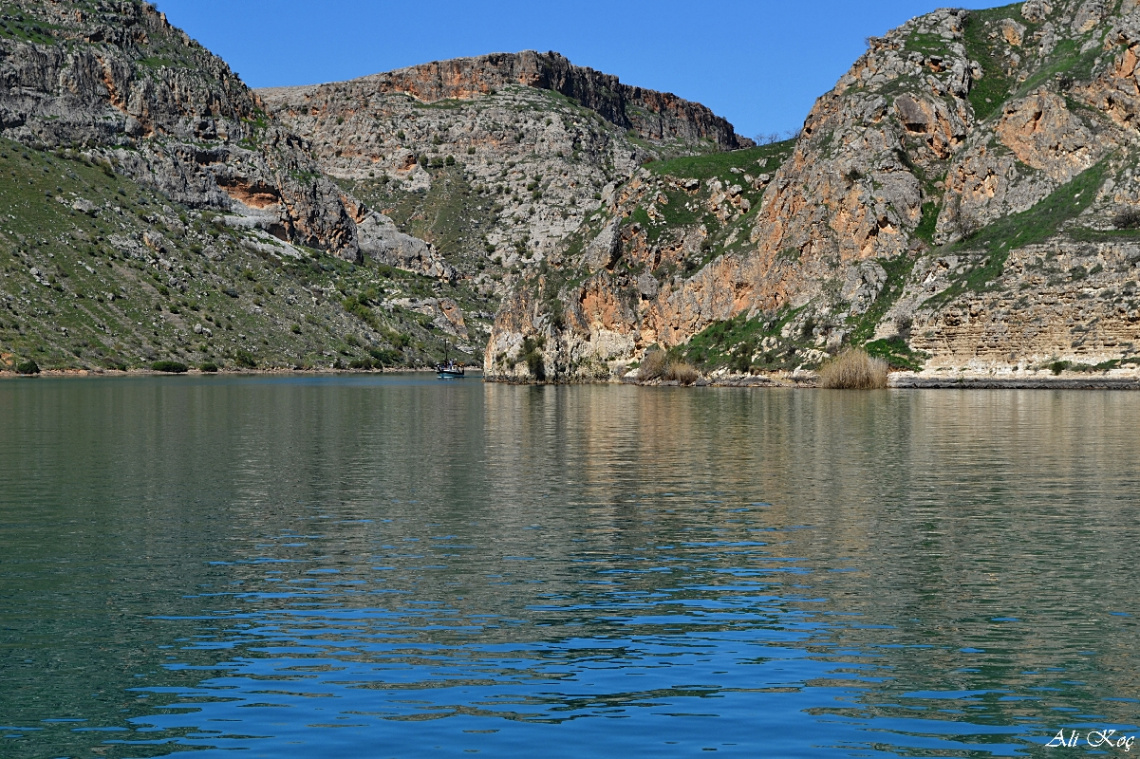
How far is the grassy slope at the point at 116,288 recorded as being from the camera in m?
156

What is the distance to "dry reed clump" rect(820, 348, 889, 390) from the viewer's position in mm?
105875

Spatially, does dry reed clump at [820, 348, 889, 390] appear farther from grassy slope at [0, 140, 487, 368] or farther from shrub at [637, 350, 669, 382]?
grassy slope at [0, 140, 487, 368]

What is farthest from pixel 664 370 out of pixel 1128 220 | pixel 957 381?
pixel 1128 220

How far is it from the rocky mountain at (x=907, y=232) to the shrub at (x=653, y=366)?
6.48ft

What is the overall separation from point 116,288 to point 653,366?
81553mm

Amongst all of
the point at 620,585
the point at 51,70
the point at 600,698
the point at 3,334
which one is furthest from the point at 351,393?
the point at 51,70

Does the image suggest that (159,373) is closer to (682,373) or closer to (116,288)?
(116,288)

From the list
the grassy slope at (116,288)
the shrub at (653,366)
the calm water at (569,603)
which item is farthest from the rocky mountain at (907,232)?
the calm water at (569,603)

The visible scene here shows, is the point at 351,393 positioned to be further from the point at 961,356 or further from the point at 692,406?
the point at 961,356

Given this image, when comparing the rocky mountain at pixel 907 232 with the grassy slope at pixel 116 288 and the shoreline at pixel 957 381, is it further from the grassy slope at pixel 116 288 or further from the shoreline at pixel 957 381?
A: the grassy slope at pixel 116 288

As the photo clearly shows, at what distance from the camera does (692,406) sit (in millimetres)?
83188

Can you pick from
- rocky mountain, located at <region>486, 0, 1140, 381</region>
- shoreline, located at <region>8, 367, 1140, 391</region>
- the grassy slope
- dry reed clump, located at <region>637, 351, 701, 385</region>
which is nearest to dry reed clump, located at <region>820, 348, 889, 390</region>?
shoreline, located at <region>8, 367, 1140, 391</region>

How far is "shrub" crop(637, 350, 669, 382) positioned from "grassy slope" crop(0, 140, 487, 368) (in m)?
66.5

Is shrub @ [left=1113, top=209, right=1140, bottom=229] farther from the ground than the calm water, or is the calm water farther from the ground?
shrub @ [left=1113, top=209, right=1140, bottom=229]
